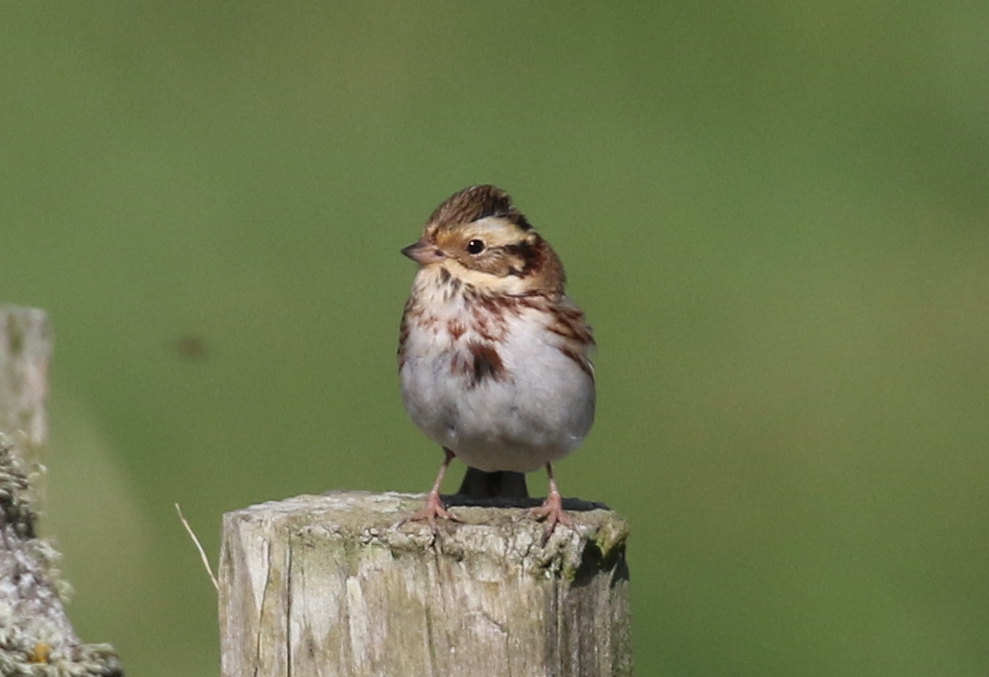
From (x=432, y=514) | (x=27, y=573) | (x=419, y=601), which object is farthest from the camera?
(x=27, y=573)

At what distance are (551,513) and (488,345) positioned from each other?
78cm

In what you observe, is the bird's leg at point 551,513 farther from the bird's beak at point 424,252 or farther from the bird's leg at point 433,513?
the bird's beak at point 424,252

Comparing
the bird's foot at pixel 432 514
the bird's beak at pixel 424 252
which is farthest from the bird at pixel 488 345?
the bird's foot at pixel 432 514

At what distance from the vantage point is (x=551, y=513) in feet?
16.0

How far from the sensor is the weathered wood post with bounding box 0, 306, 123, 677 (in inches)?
191

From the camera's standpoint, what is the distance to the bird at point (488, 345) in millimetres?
5508

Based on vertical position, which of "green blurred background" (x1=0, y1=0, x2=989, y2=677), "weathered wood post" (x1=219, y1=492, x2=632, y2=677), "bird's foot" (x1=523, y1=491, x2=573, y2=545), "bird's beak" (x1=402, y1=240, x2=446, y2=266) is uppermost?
"green blurred background" (x1=0, y1=0, x2=989, y2=677)

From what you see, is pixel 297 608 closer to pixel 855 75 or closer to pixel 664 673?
pixel 664 673

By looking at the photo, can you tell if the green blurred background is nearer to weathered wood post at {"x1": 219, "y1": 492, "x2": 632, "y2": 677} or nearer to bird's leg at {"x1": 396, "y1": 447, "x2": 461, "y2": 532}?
bird's leg at {"x1": 396, "y1": 447, "x2": 461, "y2": 532}

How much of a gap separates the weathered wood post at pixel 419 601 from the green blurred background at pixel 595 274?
4096 millimetres

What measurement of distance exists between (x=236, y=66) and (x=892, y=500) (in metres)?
4.84

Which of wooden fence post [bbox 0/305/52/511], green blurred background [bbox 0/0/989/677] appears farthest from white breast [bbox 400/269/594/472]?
green blurred background [bbox 0/0/989/677]

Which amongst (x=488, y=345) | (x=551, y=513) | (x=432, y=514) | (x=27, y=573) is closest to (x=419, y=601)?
(x=432, y=514)

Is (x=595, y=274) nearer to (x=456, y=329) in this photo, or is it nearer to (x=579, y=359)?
(x=579, y=359)
